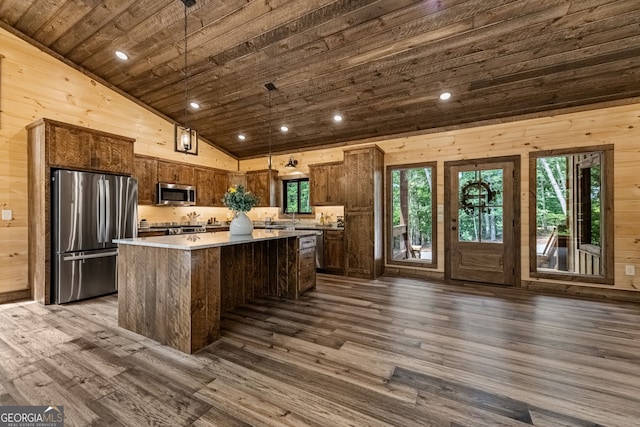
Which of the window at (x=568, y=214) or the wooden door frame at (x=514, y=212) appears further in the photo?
the wooden door frame at (x=514, y=212)

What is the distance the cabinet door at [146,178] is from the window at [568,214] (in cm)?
675

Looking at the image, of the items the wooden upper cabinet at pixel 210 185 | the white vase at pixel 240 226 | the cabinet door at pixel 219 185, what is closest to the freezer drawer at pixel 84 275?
the white vase at pixel 240 226

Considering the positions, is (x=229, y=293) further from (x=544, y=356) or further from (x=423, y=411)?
(x=544, y=356)

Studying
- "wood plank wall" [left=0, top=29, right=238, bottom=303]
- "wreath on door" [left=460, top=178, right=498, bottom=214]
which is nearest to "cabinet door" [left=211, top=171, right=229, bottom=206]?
"wood plank wall" [left=0, top=29, right=238, bottom=303]

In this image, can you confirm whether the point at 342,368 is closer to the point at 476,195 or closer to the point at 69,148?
the point at 476,195

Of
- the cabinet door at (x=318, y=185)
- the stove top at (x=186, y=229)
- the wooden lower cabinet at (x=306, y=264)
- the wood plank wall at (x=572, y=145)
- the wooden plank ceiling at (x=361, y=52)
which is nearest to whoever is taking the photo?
the wooden plank ceiling at (x=361, y=52)

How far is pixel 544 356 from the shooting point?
2.29m

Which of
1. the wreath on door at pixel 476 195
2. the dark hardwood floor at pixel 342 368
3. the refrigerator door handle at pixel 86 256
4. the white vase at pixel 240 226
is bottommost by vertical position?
the dark hardwood floor at pixel 342 368

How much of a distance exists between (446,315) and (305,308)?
1.71m

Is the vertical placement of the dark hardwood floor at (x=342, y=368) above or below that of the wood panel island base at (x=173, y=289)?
below

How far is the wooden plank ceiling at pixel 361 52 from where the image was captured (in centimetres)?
280

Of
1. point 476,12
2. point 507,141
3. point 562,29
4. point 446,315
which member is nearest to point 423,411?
point 446,315

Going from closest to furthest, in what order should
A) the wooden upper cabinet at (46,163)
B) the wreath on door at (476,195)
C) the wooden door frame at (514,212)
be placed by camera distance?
the wooden upper cabinet at (46,163) < the wooden door frame at (514,212) < the wreath on door at (476,195)

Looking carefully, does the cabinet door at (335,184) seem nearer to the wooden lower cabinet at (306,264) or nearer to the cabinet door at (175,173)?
the wooden lower cabinet at (306,264)
